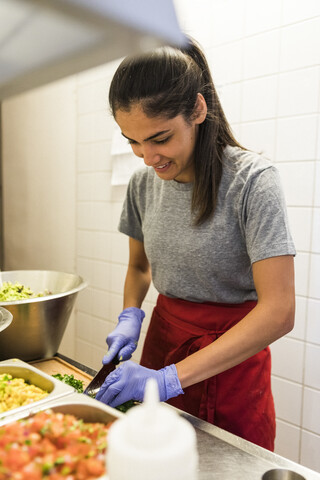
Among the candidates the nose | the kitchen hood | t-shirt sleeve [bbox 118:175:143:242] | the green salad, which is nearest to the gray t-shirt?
t-shirt sleeve [bbox 118:175:143:242]

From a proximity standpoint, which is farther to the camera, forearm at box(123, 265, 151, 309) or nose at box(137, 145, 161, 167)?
forearm at box(123, 265, 151, 309)

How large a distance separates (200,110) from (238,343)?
0.67 m

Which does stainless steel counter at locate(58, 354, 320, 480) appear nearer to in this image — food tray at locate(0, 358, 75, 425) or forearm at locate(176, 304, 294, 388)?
forearm at locate(176, 304, 294, 388)

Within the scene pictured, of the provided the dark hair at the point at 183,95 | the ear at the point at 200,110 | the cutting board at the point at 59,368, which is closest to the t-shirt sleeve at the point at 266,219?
the dark hair at the point at 183,95

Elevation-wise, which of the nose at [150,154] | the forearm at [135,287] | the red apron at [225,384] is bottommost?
the red apron at [225,384]

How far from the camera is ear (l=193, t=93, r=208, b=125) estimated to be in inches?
48.2

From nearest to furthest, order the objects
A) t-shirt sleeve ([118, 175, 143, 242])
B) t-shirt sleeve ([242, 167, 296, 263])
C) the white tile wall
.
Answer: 1. t-shirt sleeve ([242, 167, 296, 263])
2. t-shirt sleeve ([118, 175, 143, 242])
3. the white tile wall

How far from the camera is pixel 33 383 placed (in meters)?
1.08

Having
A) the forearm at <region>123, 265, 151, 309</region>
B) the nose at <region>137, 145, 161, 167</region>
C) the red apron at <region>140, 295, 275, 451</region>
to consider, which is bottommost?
the red apron at <region>140, 295, 275, 451</region>

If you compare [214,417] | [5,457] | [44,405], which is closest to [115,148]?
[214,417]

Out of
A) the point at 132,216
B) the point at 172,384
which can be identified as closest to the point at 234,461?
the point at 172,384

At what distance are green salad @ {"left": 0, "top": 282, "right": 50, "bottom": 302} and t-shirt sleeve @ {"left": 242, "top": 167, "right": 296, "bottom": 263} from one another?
729mm

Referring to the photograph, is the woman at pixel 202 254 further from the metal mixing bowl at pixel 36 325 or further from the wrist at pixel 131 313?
the metal mixing bowl at pixel 36 325

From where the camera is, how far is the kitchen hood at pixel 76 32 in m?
0.52
